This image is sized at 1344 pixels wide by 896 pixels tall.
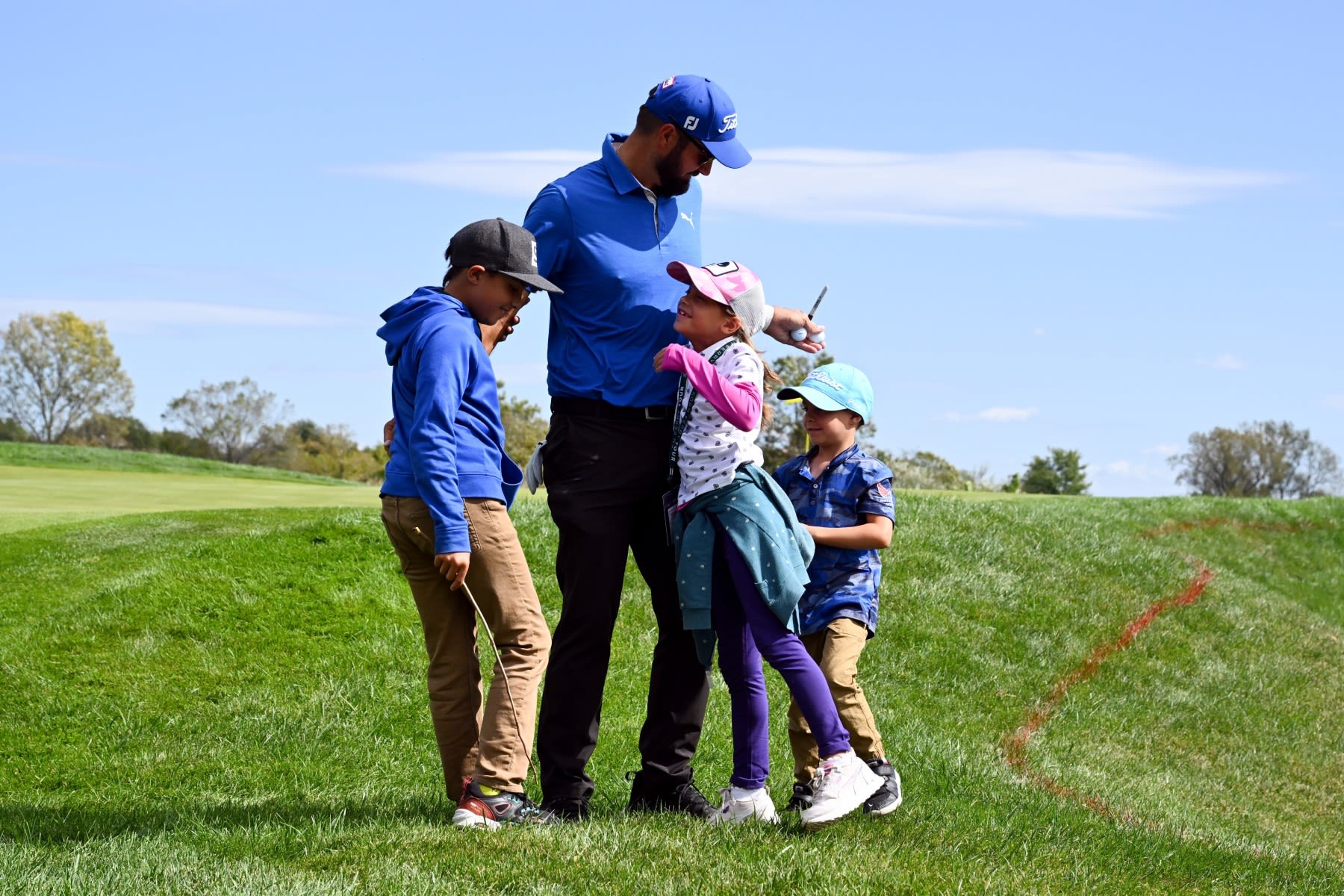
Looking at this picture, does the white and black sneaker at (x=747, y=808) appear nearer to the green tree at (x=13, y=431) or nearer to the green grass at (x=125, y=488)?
the green grass at (x=125, y=488)

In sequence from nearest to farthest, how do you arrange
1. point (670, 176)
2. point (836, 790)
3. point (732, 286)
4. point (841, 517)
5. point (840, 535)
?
point (836, 790), point (732, 286), point (670, 176), point (840, 535), point (841, 517)

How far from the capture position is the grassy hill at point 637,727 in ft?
14.5

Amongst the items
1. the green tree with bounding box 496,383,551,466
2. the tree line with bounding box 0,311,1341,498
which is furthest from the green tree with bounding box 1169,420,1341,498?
the green tree with bounding box 496,383,551,466

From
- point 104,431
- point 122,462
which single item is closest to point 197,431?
point 104,431

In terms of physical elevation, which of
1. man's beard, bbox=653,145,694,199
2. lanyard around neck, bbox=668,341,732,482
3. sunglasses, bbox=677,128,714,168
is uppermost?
sunglasses, bbox=677,128,714,168

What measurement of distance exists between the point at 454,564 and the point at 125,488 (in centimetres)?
1832

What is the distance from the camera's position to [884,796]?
516cm

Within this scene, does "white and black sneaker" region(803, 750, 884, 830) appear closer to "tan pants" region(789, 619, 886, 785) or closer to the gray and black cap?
"tan pants" region(789, 619, 886, 785)

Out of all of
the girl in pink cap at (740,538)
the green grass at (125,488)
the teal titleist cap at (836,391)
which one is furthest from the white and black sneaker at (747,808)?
the green grass at (125,488)

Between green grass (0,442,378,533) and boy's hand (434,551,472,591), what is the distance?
9978 millimetres

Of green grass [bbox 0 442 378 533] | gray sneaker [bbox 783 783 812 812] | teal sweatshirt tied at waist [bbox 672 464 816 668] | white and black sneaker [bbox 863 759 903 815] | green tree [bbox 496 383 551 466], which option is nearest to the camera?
teal sweatshirt tied at waist [bbox 672 464 816 668]

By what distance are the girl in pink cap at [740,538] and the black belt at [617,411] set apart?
0.38 ft

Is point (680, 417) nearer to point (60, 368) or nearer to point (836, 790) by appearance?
point (836, 790)

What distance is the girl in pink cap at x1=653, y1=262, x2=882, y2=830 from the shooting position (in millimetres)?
4637
